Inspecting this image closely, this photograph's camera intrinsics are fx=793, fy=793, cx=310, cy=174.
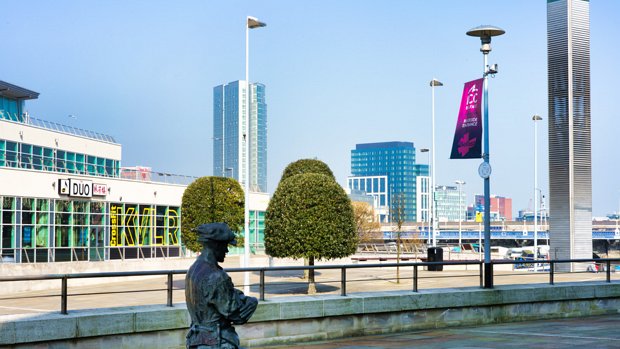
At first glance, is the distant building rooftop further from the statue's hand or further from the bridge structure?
the bridge structure

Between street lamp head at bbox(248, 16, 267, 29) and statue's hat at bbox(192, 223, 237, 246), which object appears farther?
street lamp head at bbox(248, 16, 267, 29)

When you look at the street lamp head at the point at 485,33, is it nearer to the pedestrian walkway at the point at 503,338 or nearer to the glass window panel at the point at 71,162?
the pedestrian walkway at the point at 503,338

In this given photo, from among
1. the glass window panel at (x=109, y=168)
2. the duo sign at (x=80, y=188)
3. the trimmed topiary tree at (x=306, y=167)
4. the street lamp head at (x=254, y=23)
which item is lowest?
the duo sign at (x=80, y=188)

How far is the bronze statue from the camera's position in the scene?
6.34 metres

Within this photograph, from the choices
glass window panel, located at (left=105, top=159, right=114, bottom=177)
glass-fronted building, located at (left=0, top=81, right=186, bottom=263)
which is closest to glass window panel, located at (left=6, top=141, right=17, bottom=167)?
glass-fronted building, located at (left=0, top=81, right=186, bottom=263)

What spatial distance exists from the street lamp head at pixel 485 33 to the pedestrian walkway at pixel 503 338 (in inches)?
282

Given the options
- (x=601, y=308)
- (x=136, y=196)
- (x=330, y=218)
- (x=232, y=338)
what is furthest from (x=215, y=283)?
(x=136, y=196)

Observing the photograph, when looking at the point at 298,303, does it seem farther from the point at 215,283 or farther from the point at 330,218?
the point at 330,218

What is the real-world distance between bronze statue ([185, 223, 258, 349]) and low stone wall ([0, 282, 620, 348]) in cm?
704

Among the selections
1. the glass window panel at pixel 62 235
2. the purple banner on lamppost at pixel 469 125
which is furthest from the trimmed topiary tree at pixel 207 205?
the purple banner on lamppost at pixel 469 125

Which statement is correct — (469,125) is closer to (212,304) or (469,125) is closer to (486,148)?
(486,148)

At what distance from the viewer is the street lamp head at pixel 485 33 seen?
66.8 feet

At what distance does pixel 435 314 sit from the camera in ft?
59.5

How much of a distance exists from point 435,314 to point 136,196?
39.1 meters
